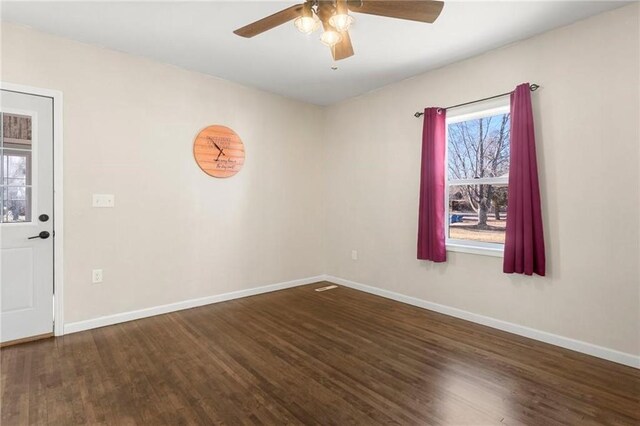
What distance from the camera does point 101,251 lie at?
3.17 metres

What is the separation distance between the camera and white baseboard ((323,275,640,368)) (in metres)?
2.48

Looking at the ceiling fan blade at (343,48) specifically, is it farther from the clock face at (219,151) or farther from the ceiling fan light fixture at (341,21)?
the clock face at (219,151)

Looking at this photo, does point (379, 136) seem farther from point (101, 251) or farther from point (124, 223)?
point (101, 251)

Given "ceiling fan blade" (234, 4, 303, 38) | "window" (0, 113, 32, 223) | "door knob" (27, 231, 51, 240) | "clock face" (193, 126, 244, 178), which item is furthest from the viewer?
"clock face" (193, 126, 244, 178)

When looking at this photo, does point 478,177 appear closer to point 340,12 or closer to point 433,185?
point 433,185

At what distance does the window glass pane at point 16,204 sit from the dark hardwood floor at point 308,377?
3.50ft

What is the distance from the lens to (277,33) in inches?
113

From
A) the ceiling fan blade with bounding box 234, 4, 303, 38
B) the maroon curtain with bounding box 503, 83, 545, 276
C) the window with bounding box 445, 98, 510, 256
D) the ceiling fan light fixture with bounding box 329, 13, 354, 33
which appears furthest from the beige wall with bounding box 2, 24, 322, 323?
the maroon curtain with bounding box 503, 83, 545, 276

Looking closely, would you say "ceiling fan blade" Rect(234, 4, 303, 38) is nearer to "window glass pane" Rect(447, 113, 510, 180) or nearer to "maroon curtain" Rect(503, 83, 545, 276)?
"maroon curtain" Rect(503, 83, 545, 276)

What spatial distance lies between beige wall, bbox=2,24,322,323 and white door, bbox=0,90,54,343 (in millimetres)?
147

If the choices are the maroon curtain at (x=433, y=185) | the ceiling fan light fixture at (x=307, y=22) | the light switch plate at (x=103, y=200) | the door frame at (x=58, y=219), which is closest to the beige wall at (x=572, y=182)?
the maroon curtain at (x=433, y=185)

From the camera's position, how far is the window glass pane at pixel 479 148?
3236mm

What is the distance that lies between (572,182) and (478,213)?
874mm

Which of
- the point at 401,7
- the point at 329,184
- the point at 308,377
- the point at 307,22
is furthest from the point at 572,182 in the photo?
the point at 329,184
